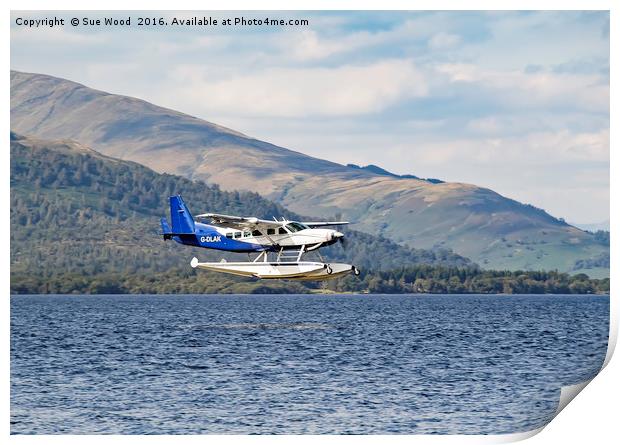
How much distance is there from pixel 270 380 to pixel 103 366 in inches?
639

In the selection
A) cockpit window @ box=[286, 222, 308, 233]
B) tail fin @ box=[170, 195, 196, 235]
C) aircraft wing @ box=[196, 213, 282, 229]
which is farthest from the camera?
tail fin @ box=[170, 195, 196, 235]

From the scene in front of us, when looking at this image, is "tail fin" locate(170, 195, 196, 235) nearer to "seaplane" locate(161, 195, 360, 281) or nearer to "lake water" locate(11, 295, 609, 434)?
"seaplane" locate(161, 195, 360, 281)

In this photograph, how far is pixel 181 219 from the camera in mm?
79312

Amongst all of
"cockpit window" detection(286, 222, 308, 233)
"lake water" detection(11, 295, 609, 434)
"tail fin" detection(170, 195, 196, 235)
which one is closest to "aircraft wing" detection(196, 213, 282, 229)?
"cockpit window" detection(286, 222, 308, 233)

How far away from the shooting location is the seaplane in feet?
240

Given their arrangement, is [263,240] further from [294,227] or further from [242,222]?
[242,222]

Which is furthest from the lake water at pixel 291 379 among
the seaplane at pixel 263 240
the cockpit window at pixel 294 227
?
the cockpit window at pixel 294 227

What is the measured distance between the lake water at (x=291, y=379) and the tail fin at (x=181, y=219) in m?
9.50

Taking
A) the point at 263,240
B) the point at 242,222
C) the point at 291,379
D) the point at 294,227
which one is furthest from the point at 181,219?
the point at 291,379

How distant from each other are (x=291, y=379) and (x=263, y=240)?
38.1ft

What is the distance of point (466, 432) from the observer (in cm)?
4866

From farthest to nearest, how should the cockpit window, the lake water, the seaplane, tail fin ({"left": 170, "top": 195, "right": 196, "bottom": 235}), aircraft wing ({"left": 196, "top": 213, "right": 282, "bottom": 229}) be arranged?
tail fin ({"left": 170, "top": 195, "right": 196, "bottom": 235}) < the cockpit window < the seaplane < aircraft wing ({"left": 196, "top": 213, "right": 282, "bottom": 229}) < the lake water
